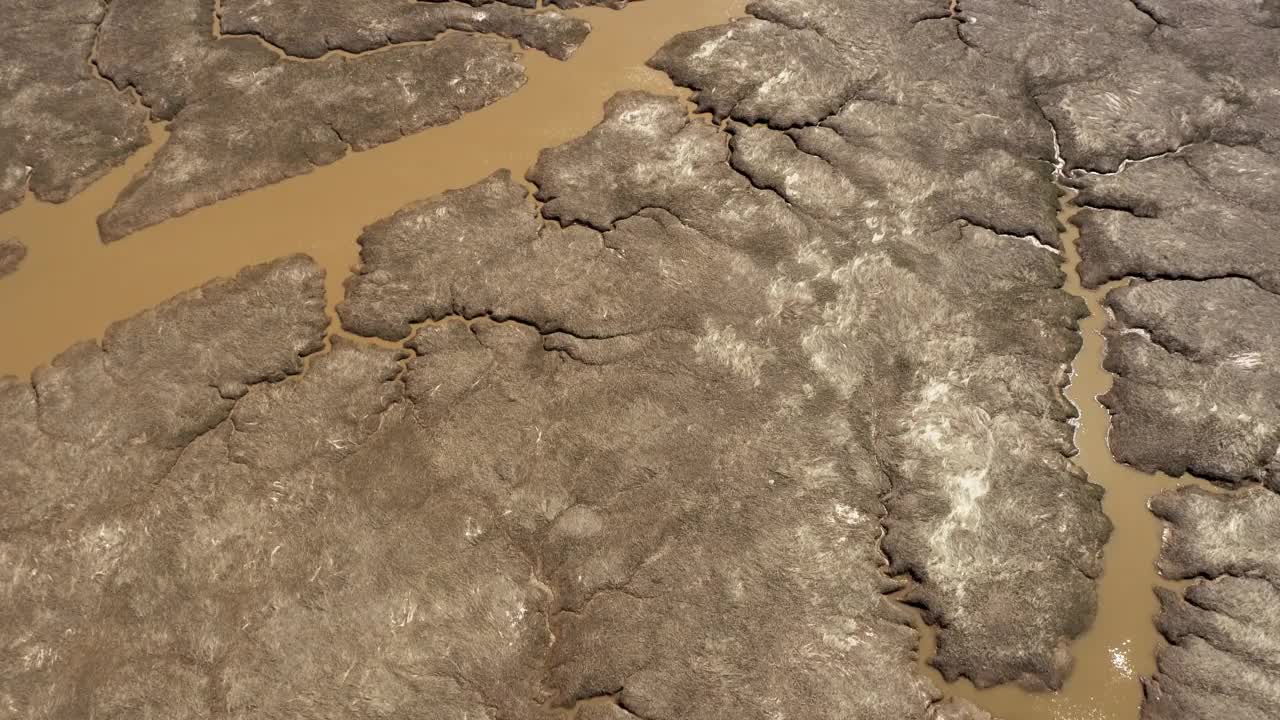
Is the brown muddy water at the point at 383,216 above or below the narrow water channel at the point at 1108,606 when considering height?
above

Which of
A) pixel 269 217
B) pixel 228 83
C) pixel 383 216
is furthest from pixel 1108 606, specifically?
pixel 228 83

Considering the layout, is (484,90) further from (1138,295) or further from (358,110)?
(1138,295)

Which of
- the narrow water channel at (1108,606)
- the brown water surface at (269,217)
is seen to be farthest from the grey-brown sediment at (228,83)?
the narrow water channel at (1108,606)

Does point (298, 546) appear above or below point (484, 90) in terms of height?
below

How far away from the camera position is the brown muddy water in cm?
329

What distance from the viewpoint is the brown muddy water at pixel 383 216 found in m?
3.29

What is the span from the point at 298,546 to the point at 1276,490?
12.9ft

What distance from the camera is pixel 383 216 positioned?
4.40 m

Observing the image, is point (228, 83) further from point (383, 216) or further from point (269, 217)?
point (383, 216)

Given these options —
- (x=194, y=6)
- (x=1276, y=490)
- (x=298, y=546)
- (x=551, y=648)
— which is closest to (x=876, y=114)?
→ (x=1276, y=490)

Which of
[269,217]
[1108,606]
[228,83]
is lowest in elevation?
[1108,606]

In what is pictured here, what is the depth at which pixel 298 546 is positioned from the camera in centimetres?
336

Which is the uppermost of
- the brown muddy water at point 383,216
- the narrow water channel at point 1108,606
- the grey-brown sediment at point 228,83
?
the grey-brown sediment at point 228,83

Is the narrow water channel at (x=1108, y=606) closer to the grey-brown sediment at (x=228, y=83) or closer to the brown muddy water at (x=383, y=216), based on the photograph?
the brown muddy water at (x=383, y=216)
